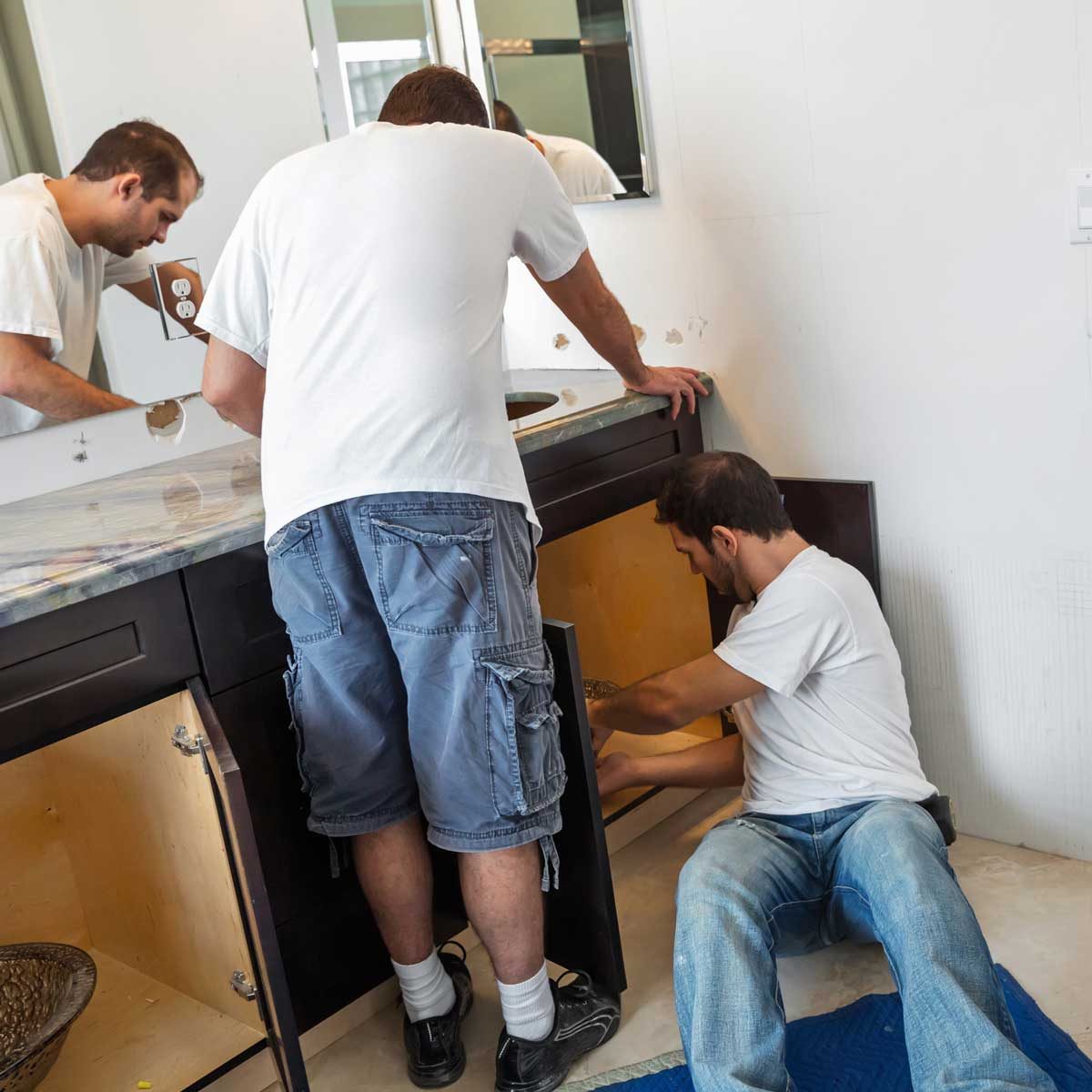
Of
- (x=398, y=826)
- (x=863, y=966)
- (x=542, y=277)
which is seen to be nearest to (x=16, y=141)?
(x=542, y=277)

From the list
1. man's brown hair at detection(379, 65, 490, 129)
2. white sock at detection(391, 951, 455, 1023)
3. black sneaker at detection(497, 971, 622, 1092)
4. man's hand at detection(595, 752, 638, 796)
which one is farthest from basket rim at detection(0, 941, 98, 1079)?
man's brown hair at detection(379, 65, 490, 129)

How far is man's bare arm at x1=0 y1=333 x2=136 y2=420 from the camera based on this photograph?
185 centimetres

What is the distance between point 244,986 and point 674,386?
124cm

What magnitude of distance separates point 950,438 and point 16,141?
5.09ft

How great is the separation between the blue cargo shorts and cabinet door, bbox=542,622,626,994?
0.07 meters

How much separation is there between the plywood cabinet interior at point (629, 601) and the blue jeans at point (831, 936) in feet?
2.23

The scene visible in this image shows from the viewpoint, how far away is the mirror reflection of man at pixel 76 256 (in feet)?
6.03

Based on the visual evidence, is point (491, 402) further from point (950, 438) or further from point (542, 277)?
point (950, 438)

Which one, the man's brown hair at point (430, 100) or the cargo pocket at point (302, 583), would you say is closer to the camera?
the cargo pocket at point (302, 583)

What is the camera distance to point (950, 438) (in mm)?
2000

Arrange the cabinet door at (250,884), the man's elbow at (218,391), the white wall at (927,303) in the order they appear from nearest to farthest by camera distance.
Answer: the cabinet door at (250,884) → the man's elbow at (218,391) → the white wall at (927,303)

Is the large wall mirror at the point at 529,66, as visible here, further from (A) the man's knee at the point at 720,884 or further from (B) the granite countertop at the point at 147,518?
(A) the man's knee at the point at 720,884

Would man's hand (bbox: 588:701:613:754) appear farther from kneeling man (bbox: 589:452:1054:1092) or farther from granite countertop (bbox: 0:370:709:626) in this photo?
granite countertop (bbox: 0:370:709:626)

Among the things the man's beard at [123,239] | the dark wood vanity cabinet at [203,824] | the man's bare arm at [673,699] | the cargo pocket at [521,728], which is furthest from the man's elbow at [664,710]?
the man's beard at [123,239]
